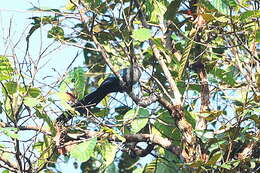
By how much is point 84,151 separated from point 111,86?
101 centimetres

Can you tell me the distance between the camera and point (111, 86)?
3410 millimetres

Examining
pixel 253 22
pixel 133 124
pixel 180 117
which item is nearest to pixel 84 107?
pixel 133 124

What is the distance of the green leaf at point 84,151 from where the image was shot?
7.89ft

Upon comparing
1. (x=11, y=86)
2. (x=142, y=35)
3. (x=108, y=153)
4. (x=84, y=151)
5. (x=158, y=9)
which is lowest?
(x=108, y=153)

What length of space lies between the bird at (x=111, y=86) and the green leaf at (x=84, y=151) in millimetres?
588

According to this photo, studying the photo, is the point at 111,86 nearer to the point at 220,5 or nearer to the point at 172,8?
the point at 172,8

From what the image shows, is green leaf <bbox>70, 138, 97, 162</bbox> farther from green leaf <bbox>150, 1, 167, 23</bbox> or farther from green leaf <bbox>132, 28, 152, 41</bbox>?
green leaf <bbox>150, 1, 167, 23</bbox>

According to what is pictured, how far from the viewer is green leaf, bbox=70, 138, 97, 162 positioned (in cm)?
240

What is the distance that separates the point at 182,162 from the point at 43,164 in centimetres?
71

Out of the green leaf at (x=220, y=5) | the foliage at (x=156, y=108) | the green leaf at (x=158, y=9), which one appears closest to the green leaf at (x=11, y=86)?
the foliage at (x=156, y=108)

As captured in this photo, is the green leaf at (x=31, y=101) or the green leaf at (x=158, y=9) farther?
the green leaf at (x=158, y=9)

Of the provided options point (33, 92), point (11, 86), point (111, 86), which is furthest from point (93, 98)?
point (11, 86)

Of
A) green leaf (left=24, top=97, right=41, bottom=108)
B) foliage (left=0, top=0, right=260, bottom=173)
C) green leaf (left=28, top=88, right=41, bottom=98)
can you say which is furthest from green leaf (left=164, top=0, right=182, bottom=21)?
green leaf (left=24, top=97, right=41, bottom=108)

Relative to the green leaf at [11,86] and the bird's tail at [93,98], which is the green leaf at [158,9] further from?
the green leaf at [11,86]
